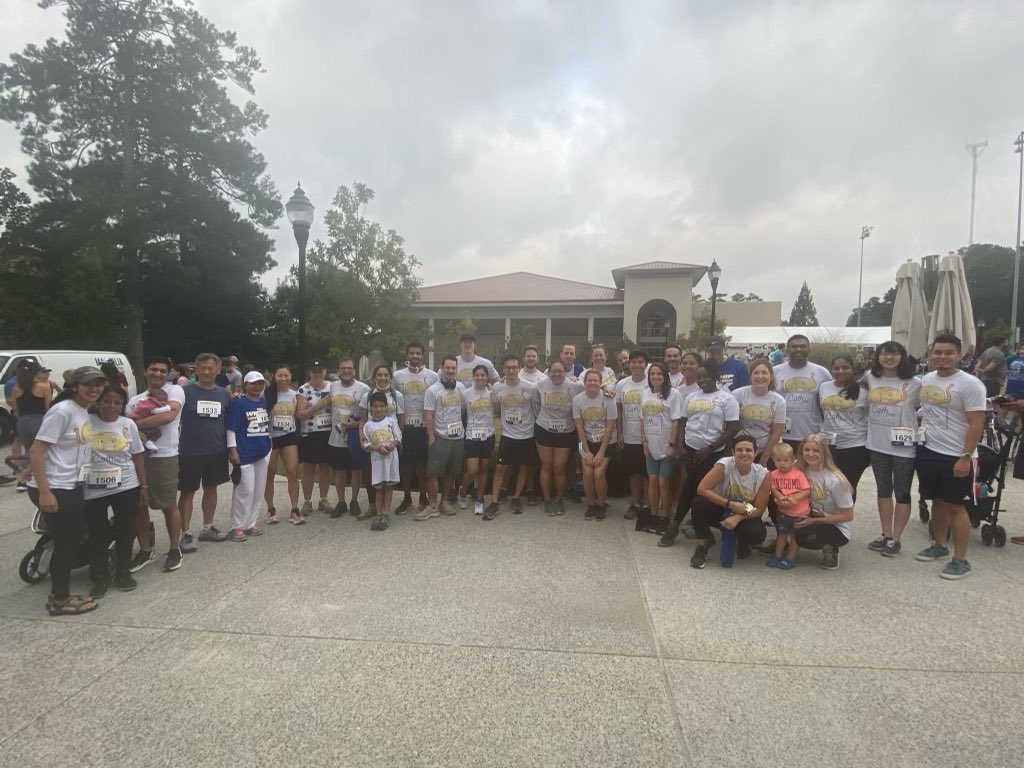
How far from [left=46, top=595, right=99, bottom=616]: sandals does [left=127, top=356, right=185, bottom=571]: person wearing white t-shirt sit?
737 millimetres

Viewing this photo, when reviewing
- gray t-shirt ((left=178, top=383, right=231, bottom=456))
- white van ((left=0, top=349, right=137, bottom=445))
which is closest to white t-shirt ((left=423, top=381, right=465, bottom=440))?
gray t-shirt ((left=178, top=383, right=231, bottom=456))

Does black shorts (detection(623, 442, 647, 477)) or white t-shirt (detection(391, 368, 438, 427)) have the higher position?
white t-shirt (detection(391, 368, 438, 427))

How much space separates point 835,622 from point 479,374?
13.1ft

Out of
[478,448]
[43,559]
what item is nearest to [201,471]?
[43,559]

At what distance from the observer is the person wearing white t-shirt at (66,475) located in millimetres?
3664

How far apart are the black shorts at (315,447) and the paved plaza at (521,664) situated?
1496mm

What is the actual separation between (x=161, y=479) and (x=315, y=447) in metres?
1.79

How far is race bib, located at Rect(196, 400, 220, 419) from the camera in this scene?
16.1 ft

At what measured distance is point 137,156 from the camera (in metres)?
22.8

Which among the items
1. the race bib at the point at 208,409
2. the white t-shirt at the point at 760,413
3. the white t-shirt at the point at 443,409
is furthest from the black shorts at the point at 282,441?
the white t-shirt at the point at 760,413

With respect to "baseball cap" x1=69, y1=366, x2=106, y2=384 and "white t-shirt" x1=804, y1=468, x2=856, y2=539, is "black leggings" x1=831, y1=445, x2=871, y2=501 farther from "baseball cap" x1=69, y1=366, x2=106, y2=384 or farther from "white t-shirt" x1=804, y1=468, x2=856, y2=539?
"baseball cap" x1=69, y1=366, x2=106, y2=384

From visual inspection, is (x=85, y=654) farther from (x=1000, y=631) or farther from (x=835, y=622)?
(x=1000, y=631)

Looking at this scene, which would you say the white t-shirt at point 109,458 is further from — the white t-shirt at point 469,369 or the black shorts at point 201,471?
the white t-shirt at point 469,369

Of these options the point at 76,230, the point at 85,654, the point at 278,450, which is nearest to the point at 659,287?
the point at 76,230
